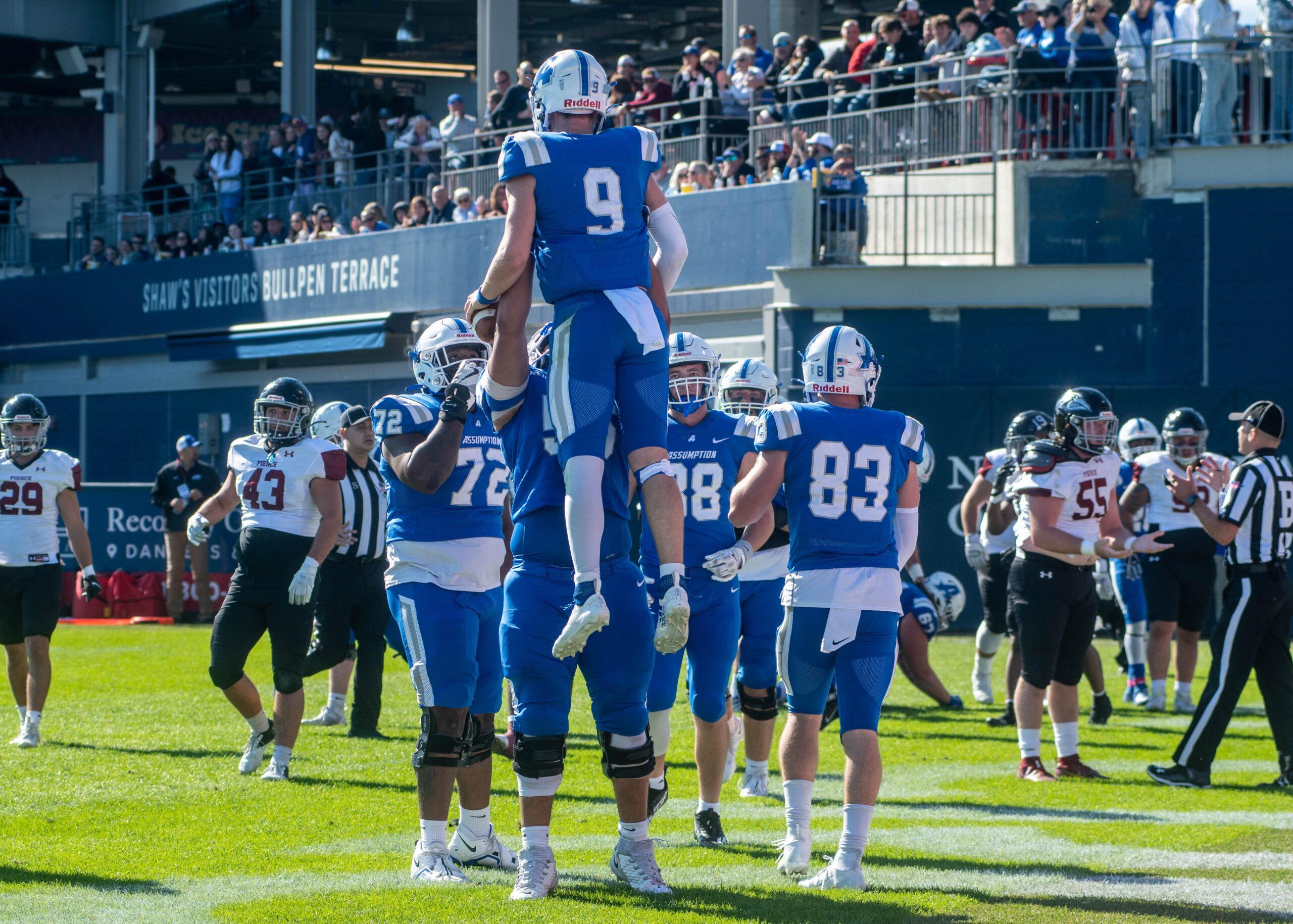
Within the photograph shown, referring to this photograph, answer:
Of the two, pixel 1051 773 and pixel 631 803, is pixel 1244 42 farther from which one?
pixel 631 803

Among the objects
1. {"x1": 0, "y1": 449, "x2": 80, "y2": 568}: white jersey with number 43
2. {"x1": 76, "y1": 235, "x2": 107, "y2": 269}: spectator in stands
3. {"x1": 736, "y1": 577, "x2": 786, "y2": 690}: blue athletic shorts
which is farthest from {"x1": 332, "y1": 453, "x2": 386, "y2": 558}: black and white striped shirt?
{"x1": 76, "y1": 235, "x2": 107, "y2": 269}: spectator in stands

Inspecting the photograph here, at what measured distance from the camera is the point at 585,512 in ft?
18.2

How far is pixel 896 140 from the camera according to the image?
1942cm

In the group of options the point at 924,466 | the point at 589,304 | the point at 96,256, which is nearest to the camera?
the point at 589,304

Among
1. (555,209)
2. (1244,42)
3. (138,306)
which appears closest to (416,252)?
(138,306)

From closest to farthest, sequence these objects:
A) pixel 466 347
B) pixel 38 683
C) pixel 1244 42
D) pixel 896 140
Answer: pixel 466 347, pixel 38 683, pixel 1244 42, pixel 896 140

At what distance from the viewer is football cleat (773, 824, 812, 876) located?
6.36 meters

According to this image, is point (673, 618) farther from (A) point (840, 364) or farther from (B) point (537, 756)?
(A) point (840, 364)

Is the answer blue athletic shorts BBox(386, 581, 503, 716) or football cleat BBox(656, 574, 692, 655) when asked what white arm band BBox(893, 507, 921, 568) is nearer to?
football cleat BBox(656, 574, 692, 655)

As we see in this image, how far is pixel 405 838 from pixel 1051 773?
382 cm

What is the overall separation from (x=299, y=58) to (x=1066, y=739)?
2451cm

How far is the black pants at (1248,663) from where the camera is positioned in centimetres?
877

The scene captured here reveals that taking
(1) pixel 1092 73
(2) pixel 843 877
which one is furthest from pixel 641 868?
(1) pixel 1092 73

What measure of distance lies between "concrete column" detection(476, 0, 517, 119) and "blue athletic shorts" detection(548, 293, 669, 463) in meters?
21.4
